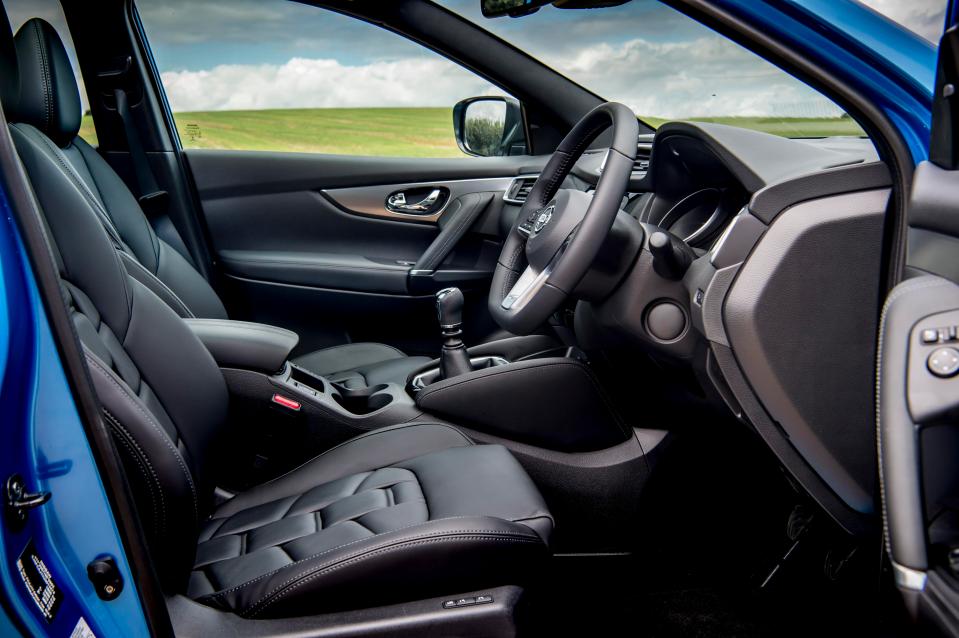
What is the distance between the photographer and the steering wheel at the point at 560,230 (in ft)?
Result: 4.71

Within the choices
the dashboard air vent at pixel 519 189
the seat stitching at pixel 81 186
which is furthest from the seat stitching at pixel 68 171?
the dashboard air vent at pixel 519 189

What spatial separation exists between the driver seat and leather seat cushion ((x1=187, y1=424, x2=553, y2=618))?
20.5 inches

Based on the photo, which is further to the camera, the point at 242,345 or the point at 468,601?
the point at 242,345

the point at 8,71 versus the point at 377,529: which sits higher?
the point at 8,71

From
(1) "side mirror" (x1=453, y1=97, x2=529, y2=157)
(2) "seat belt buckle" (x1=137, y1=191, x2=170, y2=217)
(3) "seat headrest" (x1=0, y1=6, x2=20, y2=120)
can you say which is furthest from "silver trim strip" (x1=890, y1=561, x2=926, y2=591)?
(2) "seat belt buckle" (x1=137, y1=191, x2=170, y2=217)

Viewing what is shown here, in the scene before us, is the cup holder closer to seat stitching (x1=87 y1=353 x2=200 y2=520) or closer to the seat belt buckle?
seat stitching (x1=87 y1=353 x2=200 y2=520)

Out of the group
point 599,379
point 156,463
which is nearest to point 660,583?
point 599,379

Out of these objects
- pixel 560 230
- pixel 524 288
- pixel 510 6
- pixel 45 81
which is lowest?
A: pixel 524 288

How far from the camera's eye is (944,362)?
0.82 m

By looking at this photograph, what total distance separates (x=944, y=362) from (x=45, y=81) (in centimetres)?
190

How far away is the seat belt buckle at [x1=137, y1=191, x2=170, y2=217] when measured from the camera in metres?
2.68

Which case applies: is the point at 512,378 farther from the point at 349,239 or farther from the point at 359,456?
the point at 349,239

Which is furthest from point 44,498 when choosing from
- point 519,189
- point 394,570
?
point 519,189

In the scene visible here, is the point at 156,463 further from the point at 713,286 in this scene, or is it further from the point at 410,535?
the point at 713,286
